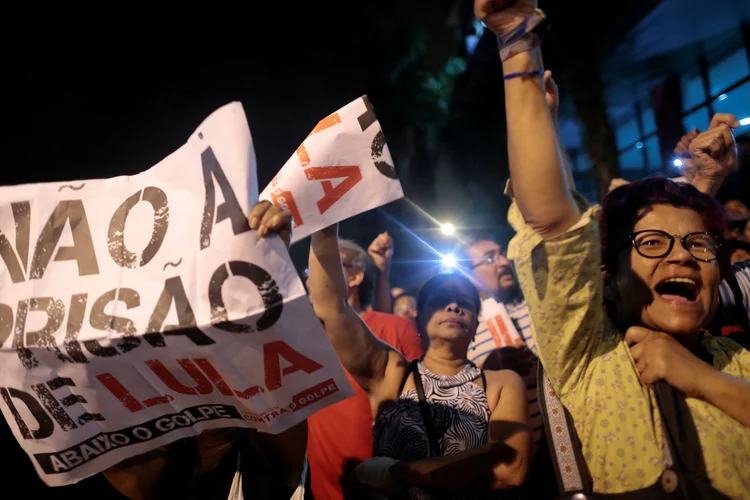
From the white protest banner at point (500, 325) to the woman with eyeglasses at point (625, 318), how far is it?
1390 millimetres

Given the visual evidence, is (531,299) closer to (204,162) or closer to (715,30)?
(204,162)

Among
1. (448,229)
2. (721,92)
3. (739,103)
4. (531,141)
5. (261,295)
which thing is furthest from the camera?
(448,229)

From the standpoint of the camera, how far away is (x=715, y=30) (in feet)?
19.6

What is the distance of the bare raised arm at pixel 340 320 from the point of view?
1727 mm

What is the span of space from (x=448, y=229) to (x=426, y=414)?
9.98 meters

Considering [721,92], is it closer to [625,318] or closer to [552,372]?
[625,318]

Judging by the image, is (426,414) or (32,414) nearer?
(32,414)

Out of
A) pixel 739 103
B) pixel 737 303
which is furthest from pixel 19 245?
pixel 739 103

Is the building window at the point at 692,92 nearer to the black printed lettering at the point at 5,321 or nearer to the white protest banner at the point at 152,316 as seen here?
the white protest banner at the point at 152,316

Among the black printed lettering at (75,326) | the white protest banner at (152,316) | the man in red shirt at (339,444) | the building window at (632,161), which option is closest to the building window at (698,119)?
the building window at (632,161)

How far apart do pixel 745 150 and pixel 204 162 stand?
14.1ft

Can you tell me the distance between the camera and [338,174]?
57.5 inches

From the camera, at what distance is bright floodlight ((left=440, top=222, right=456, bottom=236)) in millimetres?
11440

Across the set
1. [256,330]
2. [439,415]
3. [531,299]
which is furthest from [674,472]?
[256,330]
